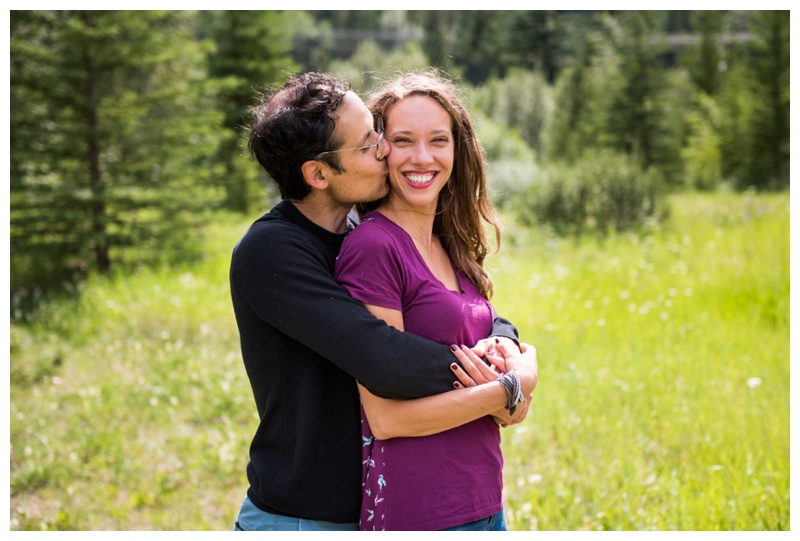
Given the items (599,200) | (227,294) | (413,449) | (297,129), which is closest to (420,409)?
(413,449)

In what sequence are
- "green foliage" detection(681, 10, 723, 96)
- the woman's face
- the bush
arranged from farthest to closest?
"green foliage" detection(681, 10, 723, 96)
the bush
the woman's face

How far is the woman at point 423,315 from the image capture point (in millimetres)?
1855

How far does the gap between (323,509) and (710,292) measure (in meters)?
6.09

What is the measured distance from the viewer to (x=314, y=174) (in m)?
1.95

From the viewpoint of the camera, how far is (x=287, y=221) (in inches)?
75.1

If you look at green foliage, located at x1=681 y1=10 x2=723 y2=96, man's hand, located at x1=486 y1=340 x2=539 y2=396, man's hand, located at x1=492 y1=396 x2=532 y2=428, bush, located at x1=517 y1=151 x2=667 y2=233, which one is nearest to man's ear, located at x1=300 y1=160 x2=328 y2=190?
man's hand, located at x1=486 y1=340 x2=539 y2=396

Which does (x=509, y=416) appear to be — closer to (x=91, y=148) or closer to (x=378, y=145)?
(x=378, y=145)

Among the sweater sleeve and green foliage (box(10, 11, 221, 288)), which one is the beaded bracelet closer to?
the sweater sleeve

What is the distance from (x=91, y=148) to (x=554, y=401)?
7154 mm

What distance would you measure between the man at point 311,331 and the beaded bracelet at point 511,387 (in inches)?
5.9

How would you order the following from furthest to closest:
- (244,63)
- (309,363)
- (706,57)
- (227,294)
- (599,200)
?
(706,57), (244,63), (599,200), (227,294), (309,363)

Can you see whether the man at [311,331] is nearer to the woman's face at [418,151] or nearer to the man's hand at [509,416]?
the woman's face at [418,151]

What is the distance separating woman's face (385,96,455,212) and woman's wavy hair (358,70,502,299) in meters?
0.04

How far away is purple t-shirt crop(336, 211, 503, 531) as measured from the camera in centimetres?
186
